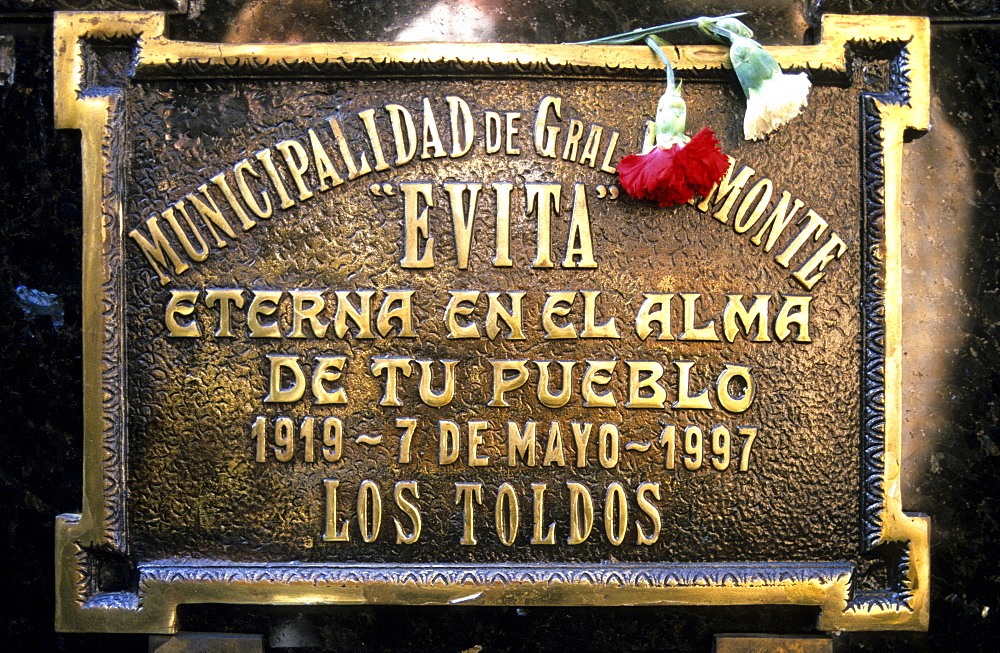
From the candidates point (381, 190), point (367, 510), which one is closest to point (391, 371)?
point (367, 510)

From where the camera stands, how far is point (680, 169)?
5.21ft

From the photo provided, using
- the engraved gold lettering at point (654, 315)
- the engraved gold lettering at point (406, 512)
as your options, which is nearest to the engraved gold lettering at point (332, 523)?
the engraved gold lettering at point (406, 512)

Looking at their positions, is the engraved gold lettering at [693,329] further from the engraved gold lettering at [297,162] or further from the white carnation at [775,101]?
the engraved gold lettering at [297,162]

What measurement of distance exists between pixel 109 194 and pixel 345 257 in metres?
0.62

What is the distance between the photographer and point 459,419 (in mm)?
1722

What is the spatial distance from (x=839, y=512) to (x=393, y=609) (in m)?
1.19

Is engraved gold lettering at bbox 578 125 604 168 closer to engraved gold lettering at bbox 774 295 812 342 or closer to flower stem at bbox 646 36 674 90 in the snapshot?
flower stem at bbox 646 36 674 90

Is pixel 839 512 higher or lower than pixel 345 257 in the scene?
lower

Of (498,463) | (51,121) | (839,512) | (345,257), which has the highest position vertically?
(51,121)

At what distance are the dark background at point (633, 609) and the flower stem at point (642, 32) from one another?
0.31ft

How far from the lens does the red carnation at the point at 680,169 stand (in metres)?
1.59

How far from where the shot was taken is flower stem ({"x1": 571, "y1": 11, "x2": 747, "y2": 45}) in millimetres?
1699

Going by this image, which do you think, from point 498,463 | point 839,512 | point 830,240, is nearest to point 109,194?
point 498,463

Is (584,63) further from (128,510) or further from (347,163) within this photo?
(128,510)
